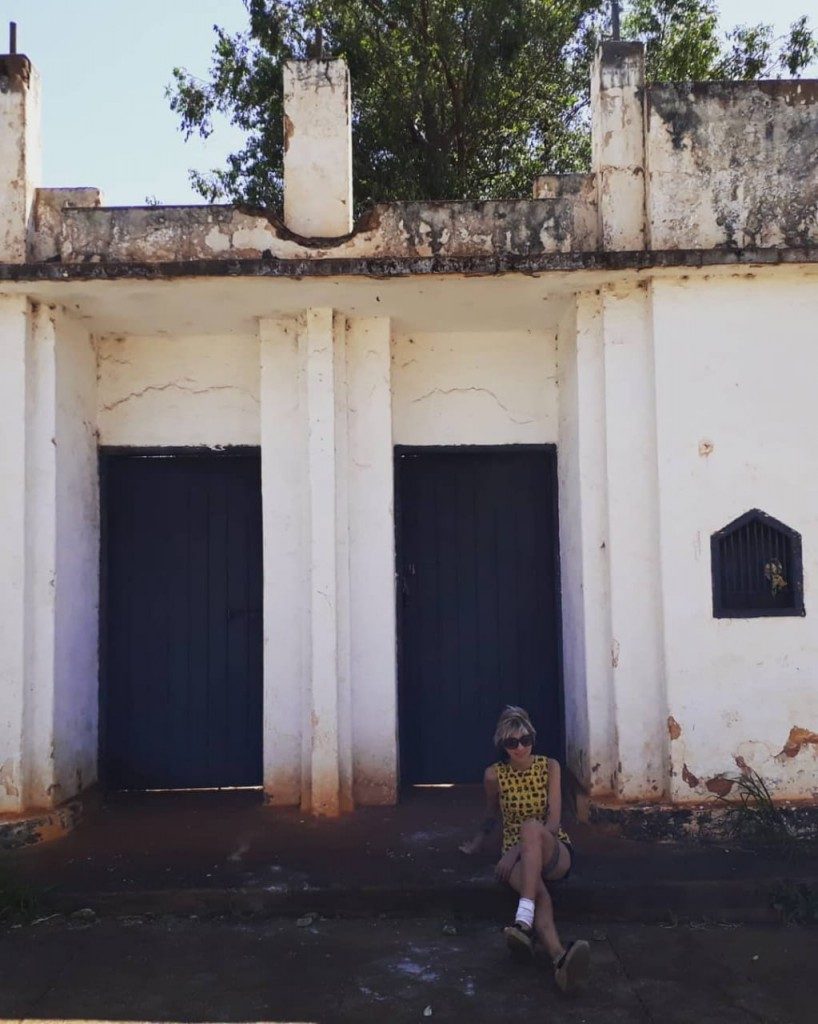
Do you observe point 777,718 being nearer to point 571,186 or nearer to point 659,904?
point 659,904

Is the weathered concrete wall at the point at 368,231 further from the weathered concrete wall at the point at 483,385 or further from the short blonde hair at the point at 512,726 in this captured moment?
the short blonde hair at the point at 512,726

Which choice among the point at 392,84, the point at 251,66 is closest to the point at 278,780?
the point at 392,84

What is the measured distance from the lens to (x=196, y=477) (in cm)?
683

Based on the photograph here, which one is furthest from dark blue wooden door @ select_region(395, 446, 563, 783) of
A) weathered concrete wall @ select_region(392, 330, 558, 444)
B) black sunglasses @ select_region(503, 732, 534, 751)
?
black sunglasses @ select_region(503, 732, 534, 751)

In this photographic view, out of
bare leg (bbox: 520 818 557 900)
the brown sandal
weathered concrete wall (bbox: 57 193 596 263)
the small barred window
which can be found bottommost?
the brown sandal

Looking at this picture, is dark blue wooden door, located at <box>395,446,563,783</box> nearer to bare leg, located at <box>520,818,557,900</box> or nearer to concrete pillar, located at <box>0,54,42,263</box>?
bare leg, located at <box>520,818,557,900</box>

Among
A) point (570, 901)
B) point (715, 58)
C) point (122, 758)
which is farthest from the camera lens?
point (715, 58)

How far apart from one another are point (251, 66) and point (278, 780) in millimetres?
10586

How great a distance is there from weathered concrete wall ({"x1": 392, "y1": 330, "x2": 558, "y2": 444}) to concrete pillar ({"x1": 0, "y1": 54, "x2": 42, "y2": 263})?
7.89 ft

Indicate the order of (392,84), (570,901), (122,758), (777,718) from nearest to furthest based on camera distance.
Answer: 1. (570,901)
2. (777,718)
3. (122,758)
4. (392,84)

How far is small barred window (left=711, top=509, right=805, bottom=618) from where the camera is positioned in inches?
221

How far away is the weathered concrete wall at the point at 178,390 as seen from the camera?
6621 mm

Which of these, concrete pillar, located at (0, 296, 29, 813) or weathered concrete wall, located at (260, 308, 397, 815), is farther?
weathered concrete wall, located at (260, 308, 397, 815)

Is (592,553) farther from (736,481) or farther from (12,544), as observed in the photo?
(12,544)
